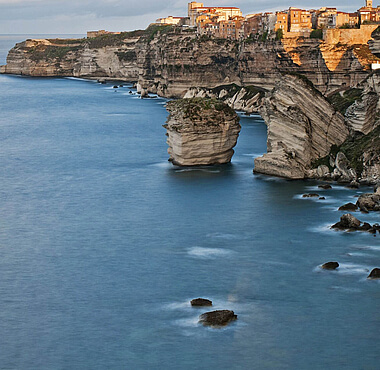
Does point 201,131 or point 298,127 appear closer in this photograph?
point 298,127

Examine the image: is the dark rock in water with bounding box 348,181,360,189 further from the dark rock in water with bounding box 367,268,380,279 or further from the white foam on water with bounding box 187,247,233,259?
the dark rock in water with bounding box 367,268,380,279

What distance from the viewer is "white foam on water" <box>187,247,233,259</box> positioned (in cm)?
4444

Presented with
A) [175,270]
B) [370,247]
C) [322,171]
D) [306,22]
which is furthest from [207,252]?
[306,22]

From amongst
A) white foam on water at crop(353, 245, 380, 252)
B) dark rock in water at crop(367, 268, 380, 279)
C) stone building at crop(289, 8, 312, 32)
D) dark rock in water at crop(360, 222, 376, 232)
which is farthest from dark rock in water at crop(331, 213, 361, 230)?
stone building at crop(289, 8, 312, 32)

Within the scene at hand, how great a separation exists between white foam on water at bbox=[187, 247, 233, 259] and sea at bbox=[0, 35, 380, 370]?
7 centimetres

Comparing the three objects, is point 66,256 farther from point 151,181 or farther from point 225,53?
point 225,53

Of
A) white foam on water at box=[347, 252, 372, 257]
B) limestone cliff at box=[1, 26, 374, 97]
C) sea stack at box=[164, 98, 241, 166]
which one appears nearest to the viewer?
white foam on water at box=[347, 252, 372, 257]

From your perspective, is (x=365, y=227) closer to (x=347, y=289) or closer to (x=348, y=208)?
(x=348, y=208)

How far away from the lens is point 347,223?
159 feet

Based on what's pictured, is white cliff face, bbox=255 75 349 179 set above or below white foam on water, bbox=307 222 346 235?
above

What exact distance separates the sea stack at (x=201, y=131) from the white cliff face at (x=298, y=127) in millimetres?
4453

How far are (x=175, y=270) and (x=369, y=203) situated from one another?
17.3 metres

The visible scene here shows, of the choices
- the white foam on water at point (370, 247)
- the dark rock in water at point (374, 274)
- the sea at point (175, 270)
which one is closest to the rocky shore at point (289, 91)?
the sea at point (175, 270)

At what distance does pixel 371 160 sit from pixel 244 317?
1119 inches
